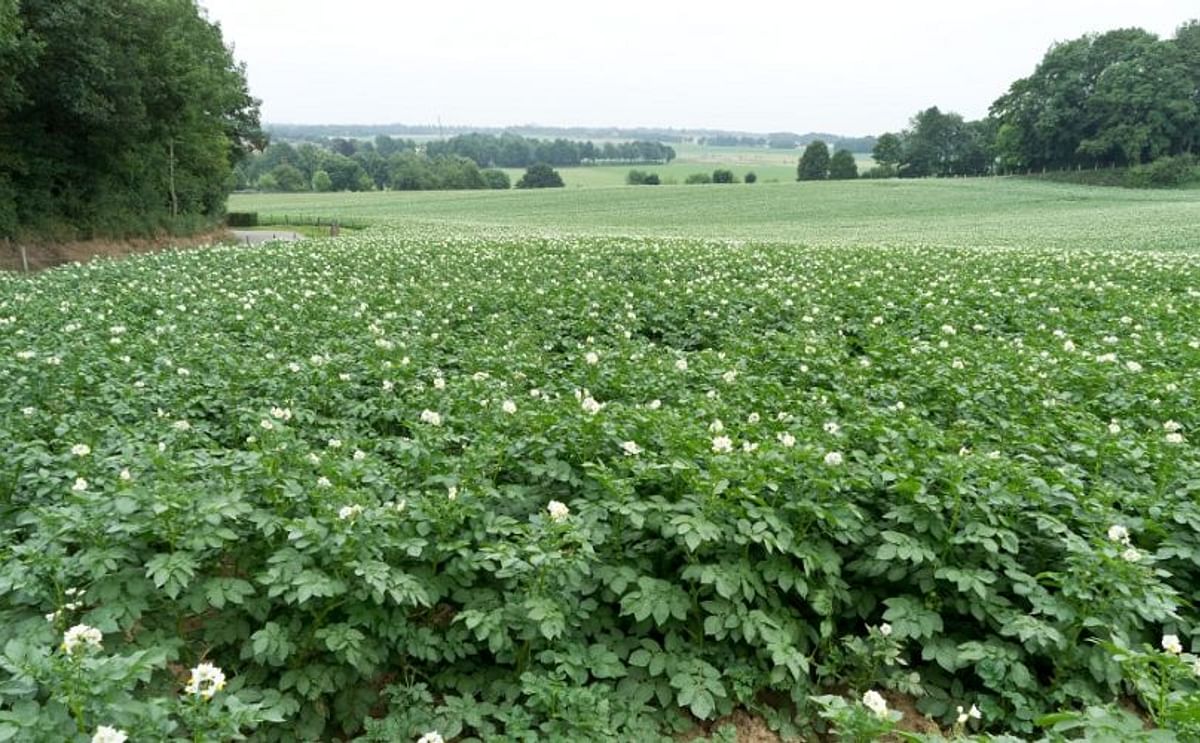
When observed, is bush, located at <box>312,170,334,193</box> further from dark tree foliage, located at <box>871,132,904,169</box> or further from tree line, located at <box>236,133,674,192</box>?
dark tree foliage, located at <box>871,132,904,169</box>

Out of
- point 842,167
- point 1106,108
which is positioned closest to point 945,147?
point 842,167

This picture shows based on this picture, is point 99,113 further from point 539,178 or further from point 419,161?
point 419,161

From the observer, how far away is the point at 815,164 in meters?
102

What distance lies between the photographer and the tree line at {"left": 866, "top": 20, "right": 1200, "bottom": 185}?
7262 cm

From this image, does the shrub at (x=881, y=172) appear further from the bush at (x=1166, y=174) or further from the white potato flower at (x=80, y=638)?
the white potato flower at (x=80, y=638)

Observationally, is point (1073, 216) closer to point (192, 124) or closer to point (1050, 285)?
point (1050, 285)

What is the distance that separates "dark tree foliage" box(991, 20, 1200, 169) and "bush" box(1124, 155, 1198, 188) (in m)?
4.55

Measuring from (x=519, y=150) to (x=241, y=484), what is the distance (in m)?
136

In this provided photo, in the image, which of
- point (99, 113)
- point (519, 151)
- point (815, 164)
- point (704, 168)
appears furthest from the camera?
point (519, 151)

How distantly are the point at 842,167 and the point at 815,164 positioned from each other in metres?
3.64

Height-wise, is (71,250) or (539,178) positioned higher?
(539,178)

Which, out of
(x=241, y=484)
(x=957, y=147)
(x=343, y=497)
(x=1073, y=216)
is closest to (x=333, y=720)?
(x=343, y=497)

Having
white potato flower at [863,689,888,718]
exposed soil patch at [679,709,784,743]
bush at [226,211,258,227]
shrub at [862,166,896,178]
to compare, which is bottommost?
bush at [226,211,258,227]

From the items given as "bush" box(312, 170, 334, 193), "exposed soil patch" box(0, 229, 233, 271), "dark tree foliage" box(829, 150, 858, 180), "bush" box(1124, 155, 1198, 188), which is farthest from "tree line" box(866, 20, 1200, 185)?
"bush" box(312, 170, 334, 193)
